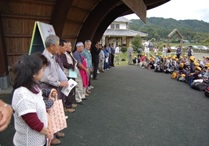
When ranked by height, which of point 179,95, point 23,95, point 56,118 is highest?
point 23,95

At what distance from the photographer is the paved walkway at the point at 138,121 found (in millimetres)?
3908

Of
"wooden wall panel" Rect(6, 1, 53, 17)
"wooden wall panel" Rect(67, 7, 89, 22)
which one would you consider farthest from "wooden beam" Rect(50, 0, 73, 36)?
"wooden wall panel" Rect(67, 7, 89, 22)

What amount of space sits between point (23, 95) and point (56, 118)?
933 mm

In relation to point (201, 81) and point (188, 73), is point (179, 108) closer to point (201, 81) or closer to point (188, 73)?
point (201, 81)

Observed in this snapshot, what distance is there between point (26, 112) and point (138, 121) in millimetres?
3499

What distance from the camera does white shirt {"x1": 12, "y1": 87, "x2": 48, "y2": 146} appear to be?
1786mm

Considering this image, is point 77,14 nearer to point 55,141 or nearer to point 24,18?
point 24,18

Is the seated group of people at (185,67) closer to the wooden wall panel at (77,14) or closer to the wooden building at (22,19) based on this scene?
the wooden building at (22,19)

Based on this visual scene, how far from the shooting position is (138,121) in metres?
4.87

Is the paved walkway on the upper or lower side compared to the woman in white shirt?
lower

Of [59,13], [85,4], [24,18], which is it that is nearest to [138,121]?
[59,13]

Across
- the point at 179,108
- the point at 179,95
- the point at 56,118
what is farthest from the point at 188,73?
the point at 56,118

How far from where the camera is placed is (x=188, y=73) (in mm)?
10109

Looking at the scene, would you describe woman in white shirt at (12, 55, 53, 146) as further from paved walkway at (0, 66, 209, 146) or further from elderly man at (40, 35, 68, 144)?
paved walkway at (0, 66, 209, 146)
